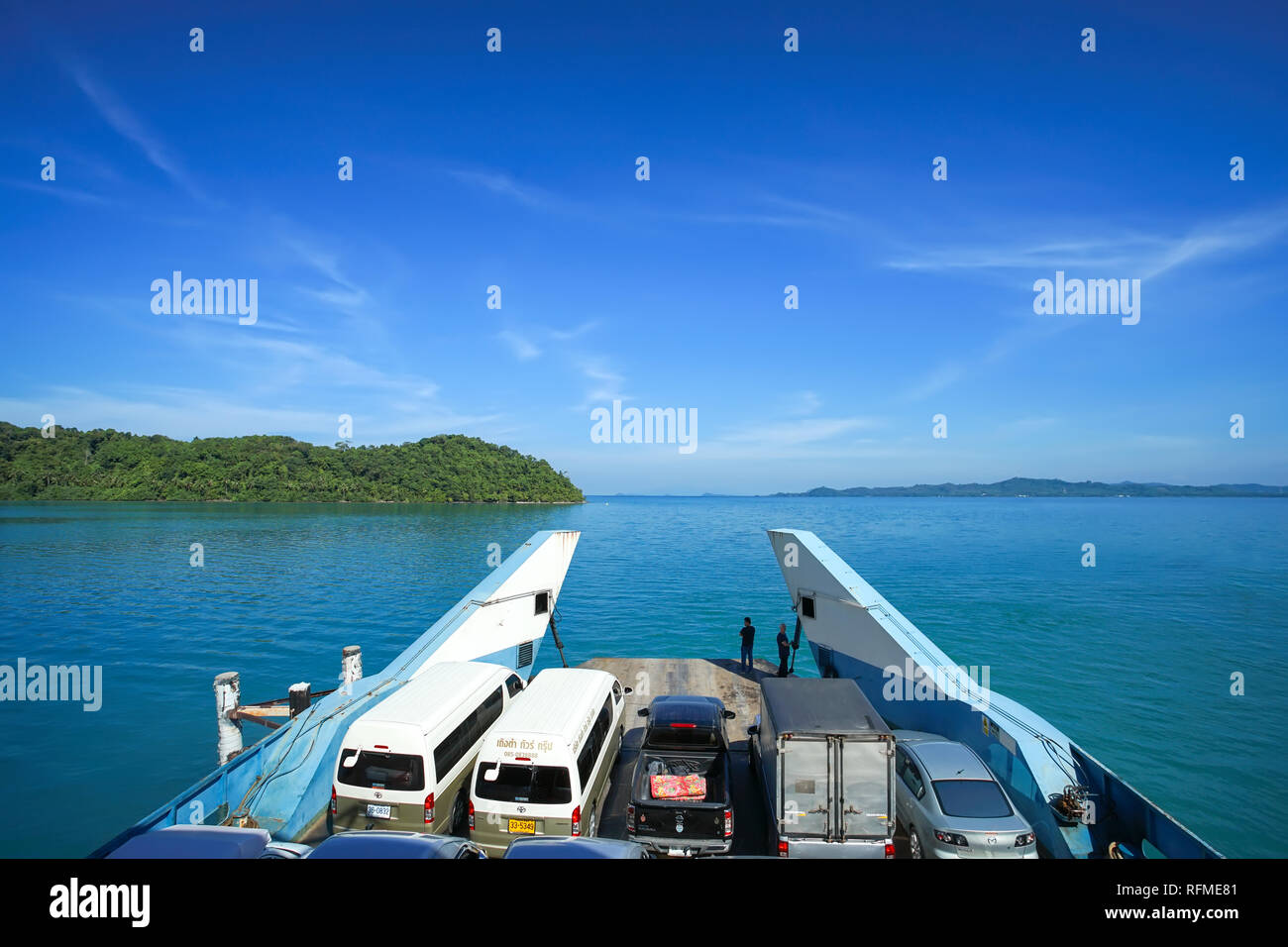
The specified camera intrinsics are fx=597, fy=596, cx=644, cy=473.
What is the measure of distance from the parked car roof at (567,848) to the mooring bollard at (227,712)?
9907 millimetres

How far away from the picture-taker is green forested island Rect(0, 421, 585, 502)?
116875mm

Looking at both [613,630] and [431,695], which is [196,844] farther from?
Result: [613,630]

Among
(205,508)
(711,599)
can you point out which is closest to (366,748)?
(711,599)

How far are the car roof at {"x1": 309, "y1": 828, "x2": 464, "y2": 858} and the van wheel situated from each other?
350cm

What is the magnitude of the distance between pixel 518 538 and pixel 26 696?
4902 centimetres

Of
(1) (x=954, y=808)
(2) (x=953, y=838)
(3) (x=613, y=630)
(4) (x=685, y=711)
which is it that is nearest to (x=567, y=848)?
(4) (x=685, y=711)

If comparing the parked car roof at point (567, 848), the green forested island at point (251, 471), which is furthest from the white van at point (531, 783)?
the green forested island at point (251, 471)

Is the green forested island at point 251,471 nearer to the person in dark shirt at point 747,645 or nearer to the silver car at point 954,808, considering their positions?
the person in dark shirt at point 747,645

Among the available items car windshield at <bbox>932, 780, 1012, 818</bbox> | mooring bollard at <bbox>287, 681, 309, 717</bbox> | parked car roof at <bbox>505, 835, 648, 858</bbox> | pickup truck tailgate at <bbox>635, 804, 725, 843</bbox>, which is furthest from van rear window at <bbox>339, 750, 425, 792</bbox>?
car windshield at <bbox>932, 780, 1012, 818</bbox>

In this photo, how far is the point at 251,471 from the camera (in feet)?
424

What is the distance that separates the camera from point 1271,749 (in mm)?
19109

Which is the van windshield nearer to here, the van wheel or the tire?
the van wheel

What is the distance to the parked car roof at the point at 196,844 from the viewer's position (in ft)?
17.3

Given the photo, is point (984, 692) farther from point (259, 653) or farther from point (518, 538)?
point (518, 538)
